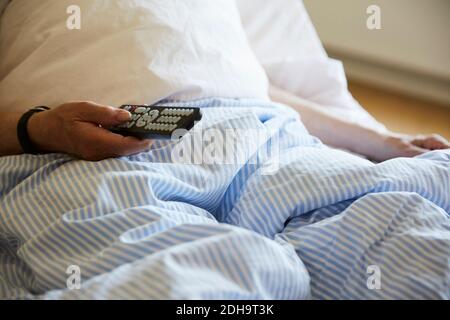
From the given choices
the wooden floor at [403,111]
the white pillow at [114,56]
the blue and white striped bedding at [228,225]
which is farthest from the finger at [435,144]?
the wooden floor at [403,111]

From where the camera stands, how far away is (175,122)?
2.14ft

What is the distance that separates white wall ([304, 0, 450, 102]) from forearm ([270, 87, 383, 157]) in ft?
2.74

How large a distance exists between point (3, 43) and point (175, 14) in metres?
0.27

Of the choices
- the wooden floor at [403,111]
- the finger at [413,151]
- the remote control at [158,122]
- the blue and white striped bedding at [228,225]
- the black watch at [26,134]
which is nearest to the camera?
the blue and white striped bedding at [228,225]

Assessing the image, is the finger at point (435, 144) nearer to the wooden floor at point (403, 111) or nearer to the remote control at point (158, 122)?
the remote control at point (158, 122)

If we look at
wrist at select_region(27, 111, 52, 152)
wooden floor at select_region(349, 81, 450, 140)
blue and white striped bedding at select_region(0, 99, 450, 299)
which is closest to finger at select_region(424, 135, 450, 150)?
blue and white striped bedding at select_region(0, 99, 450, 299)

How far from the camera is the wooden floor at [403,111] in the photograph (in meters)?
1.78

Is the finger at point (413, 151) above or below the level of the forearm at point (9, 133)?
below

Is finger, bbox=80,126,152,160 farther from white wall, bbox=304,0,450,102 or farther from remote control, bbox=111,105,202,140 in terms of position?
white wall, bbox=304,0,450,102

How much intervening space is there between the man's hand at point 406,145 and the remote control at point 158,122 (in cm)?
49

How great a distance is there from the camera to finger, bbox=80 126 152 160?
2.22 feet

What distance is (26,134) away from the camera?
0.75 m
